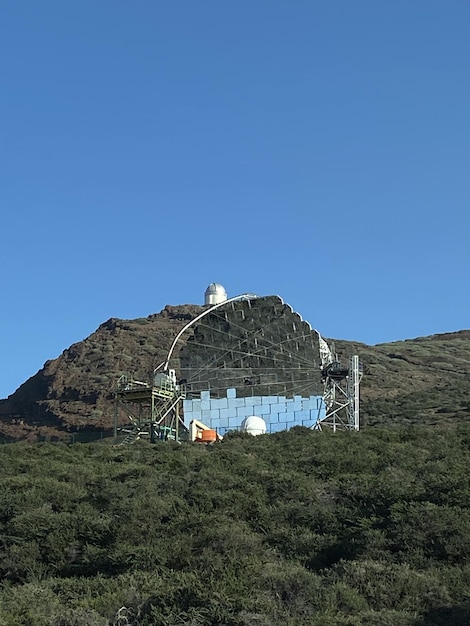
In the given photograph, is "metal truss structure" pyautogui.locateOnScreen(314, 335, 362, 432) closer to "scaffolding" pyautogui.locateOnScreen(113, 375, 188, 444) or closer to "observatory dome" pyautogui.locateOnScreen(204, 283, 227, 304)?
"scaffolding" pyautogui.locateOnScreen(113, 375, 188, 444)

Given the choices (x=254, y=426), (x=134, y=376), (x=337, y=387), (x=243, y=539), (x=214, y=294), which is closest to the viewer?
(x=243, y=539)

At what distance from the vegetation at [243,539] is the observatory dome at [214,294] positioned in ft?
125

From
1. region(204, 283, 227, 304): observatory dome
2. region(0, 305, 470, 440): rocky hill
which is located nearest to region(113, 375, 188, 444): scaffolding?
region(0, 305, 470, 440): rocky hill

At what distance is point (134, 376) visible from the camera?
90000mm

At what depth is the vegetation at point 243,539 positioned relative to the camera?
17.9m

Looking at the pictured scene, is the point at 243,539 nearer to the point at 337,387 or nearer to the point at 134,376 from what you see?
the point at 337,387

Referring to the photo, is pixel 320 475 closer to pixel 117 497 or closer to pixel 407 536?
pixel 117 497

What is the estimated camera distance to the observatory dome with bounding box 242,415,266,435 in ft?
155

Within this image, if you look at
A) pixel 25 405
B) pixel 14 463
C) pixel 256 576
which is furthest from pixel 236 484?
pixel 25 405

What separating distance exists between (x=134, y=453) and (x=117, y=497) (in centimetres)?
1215

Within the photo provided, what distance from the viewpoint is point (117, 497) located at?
91.6 feet

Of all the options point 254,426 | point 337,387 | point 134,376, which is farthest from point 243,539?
point 134,376

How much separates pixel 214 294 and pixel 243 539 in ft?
175

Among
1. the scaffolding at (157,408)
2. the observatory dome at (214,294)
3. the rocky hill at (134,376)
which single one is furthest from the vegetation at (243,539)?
the observatory dome at (214,294)
